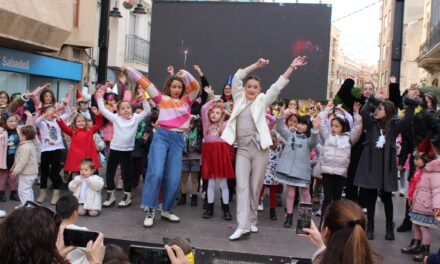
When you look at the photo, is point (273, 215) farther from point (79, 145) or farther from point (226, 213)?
point (79, 145)

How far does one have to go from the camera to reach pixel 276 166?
7641 mm

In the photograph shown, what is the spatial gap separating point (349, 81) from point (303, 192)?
163 cm

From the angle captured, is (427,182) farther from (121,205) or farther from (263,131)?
(121,205)

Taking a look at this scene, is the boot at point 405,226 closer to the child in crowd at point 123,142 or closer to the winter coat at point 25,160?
the child in crowd at point 123,142

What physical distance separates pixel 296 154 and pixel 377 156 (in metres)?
1.09

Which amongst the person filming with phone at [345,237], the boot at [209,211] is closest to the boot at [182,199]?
the boot at [209,211]

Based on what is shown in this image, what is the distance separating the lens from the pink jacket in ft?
19.1

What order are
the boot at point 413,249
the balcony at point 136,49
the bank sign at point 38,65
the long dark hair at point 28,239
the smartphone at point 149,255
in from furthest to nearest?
the balcony at point 136,49
the bank sign at point 38,65
the boot at point 413,249
the smartphone at point 149,255
the long dark hair at point 28,239

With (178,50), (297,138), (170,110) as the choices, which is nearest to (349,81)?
(297,138)

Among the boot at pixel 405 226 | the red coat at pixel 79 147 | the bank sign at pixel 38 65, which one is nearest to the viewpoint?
the boot at pixel 405 226

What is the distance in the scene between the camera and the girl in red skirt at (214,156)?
7262 millimetres

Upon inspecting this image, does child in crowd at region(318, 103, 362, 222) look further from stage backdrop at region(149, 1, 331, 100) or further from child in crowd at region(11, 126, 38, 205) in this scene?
stage backdrop at region(149, 1, 331, 100)

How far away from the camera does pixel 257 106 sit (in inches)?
249

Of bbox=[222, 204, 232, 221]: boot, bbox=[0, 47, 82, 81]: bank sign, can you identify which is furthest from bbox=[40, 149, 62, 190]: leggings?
bbox=[0, 47, 82, 81]: bank sign
